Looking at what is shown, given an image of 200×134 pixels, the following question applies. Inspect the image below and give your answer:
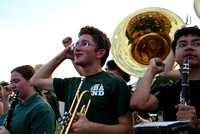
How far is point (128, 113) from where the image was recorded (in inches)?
88.7

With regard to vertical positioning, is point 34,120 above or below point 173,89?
below

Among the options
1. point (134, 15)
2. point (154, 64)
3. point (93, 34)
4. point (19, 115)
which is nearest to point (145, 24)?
point (134, 15)

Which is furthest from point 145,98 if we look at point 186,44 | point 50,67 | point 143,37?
point 143,37

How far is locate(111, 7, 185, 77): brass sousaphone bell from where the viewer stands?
133 inches

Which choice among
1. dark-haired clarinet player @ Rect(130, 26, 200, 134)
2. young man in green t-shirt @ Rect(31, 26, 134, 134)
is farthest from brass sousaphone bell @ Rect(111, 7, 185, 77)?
dark-haired clarinet player @ Rect(130, 26, 200, 134)

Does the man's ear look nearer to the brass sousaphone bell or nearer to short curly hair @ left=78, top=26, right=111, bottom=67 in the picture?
short curly hair @ left=78, top=26, right=111, bottom=67

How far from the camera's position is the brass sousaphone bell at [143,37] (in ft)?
11.1

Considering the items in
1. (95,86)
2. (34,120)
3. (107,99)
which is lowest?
(34,120)

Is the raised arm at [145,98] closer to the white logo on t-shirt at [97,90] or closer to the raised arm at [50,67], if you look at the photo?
the white logo on t-shirt at [97,90]

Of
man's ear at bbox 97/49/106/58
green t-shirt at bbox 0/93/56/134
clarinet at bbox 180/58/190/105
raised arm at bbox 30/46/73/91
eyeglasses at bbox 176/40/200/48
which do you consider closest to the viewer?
clarinet at bbox 180/58/190/105

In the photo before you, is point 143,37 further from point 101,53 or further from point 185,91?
point 185,91

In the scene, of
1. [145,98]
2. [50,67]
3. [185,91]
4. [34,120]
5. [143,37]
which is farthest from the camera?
[143,37]

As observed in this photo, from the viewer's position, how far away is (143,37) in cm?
365

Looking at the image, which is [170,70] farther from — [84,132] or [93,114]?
[84,132]
